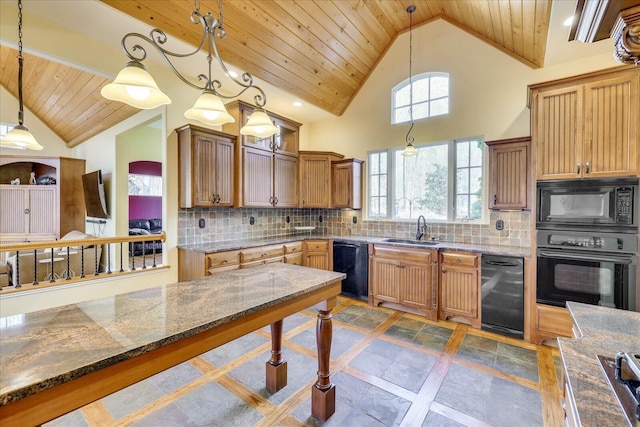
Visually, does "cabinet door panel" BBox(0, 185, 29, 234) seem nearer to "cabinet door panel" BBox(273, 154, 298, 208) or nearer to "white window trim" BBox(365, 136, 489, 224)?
"cabinet door panel" BBox(273, 154, 298, 208)

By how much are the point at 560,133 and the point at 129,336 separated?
3.65 meters

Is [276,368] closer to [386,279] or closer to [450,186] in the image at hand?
[386,279]

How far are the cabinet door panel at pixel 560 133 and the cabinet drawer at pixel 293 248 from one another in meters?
3.14

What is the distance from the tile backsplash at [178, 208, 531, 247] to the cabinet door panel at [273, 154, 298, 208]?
1.33 ft

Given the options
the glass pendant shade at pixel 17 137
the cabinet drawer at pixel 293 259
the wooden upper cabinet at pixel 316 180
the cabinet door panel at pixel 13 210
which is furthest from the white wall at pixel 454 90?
the cabinet door panel at pixel 13 210

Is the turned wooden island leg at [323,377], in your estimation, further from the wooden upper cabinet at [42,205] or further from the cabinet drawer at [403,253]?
the wooden upper cabinet at [42,205]

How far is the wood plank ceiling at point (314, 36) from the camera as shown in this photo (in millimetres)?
2842

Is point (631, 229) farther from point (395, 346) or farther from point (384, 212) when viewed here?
point (384, 212)

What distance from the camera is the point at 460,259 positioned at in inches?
130

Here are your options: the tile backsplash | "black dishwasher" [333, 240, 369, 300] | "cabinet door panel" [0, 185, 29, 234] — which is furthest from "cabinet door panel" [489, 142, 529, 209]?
"cabinet door panel" [0, 185, 29, 234]

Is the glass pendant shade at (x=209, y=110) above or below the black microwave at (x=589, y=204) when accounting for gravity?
above

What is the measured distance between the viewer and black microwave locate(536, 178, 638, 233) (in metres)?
2.40

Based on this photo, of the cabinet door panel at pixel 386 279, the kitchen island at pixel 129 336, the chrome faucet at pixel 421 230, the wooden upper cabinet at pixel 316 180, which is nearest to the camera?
the kitchen island at pixel 129 336

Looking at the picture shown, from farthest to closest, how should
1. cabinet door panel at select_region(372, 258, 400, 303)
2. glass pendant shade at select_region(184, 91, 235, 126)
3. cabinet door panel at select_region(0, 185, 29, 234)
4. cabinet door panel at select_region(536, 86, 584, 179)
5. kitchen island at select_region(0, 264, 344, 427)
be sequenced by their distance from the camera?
cabinet door panel at select_region(0, 185, 29, 234)
cabinet door panel at select_region(372, 258, 400, 303)
cabinet door panel at select_region(536, 86, 584, 179)
glass pendant shade at select_region(184, 91, 235, 126)
kitchen island at select_region(0, 264, 344, 427)
